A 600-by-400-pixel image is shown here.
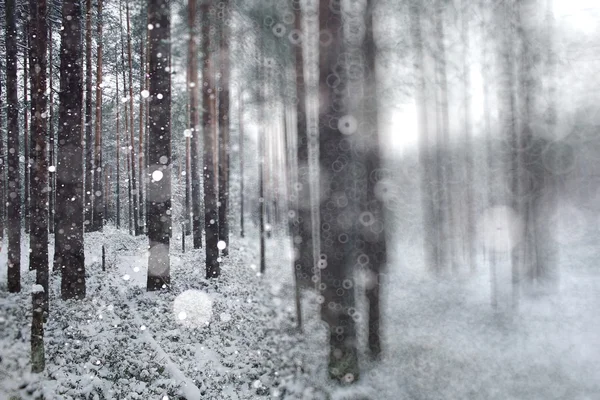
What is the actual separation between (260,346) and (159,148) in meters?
5.66

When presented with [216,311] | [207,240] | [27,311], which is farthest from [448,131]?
[27,311]

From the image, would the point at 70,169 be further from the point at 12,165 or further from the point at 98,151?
the point at 98,151

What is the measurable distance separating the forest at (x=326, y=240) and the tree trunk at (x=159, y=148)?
5cm

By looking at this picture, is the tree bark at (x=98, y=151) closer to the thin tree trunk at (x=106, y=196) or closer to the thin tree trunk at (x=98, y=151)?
the thin tree trunk at (x=98, y=151)

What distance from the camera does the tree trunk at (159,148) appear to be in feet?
31.8

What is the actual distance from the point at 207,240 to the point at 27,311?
4816mm

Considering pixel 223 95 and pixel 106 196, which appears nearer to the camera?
pixel 223 95

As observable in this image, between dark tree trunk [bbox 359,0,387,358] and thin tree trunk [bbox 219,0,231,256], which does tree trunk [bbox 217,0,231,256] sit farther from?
dark tree trunk [bbox 359,0,387,358]

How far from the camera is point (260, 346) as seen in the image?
8008 mm

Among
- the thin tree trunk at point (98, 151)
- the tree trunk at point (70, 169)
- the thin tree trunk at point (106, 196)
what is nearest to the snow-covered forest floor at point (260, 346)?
the tree trunk at point (70, 169)

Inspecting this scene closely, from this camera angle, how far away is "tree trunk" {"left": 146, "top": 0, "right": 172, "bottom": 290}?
9.69 m

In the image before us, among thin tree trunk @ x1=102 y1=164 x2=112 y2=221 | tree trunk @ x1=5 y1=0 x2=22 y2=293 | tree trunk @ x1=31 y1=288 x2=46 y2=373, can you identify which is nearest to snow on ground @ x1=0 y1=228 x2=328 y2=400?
tree trunk @ x1=31 y1=288 x2=46 y2=373

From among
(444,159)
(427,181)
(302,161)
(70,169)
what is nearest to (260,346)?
(302,161)

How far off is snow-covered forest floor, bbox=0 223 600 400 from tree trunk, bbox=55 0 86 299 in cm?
73
